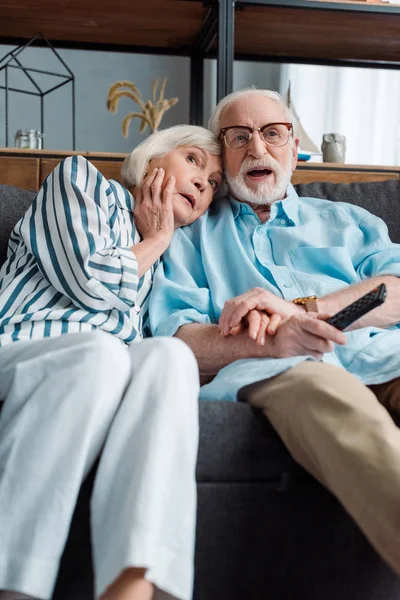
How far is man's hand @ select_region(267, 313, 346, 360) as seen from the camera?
129cm

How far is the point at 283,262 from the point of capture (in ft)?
5.67

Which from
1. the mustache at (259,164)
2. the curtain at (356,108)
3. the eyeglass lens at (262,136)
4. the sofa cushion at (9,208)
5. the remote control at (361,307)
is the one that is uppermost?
the curtain at (356,108)

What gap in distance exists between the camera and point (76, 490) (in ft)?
3.33

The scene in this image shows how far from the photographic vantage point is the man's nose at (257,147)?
5.94ft

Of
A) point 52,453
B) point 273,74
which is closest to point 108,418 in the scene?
point 52,453

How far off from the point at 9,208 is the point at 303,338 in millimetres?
788

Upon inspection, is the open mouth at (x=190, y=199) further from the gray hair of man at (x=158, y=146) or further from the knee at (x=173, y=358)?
the knee at (x=173, y=358)

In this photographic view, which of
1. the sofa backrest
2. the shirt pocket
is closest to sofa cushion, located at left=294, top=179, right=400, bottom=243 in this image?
the sofa backrest

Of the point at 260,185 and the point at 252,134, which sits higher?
the point at 252,134

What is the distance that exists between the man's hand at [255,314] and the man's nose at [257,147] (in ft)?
1.67

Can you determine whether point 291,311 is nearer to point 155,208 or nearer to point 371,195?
point 155,208

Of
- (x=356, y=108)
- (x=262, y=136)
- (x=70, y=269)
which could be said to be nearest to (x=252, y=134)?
(x=262, y=136)

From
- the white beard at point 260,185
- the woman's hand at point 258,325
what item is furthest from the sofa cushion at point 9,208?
the woman's hand at point 258,325

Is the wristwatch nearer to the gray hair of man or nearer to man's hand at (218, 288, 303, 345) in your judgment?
man's hand at (218, 288, 303, 345)
